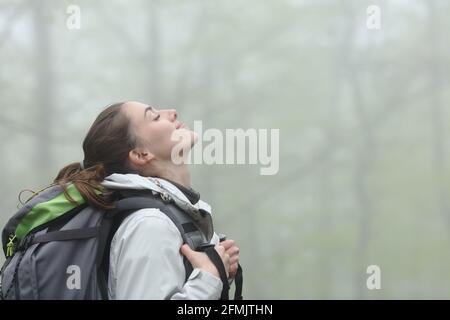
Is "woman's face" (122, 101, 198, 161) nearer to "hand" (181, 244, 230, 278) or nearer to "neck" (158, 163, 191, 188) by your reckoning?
"neck" (158, 163, 191, 188)

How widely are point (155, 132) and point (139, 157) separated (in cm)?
6

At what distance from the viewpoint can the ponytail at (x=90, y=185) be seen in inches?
37.5

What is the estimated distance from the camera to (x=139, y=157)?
1.09 m

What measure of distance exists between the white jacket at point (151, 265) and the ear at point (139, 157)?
18cm

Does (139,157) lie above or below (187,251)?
above

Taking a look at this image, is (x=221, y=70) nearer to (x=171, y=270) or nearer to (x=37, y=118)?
(x=37, y=118)

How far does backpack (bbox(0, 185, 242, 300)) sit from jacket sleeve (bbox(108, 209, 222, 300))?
22 mm

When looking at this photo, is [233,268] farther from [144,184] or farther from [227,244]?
[144,184]

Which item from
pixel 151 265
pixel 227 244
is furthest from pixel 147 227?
pixel 227 244

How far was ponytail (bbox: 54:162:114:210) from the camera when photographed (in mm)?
954

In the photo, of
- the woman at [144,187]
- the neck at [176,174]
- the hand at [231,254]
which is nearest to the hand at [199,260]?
the woman at [144,187]

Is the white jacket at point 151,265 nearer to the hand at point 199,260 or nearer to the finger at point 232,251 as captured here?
the hand at point 199,260

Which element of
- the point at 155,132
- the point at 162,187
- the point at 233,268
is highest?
the point at 155,132

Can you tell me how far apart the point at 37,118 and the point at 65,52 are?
286mm
